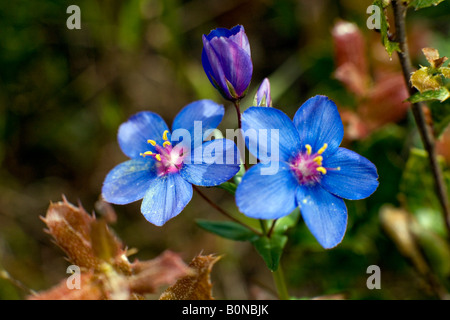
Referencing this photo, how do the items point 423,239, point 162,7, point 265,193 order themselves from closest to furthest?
point 265,193
point 423,239
point 162,7

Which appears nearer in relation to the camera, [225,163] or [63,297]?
[225,163]

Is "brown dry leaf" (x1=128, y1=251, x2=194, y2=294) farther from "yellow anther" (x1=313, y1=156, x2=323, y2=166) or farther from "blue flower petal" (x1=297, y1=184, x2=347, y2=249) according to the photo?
"yellow anther" (x1=313, y1=156, x2=323, y2=166)

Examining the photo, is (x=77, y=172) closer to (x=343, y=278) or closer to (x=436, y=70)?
(x=343, y=278)

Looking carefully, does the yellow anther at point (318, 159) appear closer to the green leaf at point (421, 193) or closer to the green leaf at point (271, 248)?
the green leaf at point (271, 248)

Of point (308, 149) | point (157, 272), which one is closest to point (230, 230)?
point (157, 272)

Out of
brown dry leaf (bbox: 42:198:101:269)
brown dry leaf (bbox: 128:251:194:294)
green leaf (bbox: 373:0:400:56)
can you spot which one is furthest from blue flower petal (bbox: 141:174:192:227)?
green leaf (bbox: 373:0:400:56)
